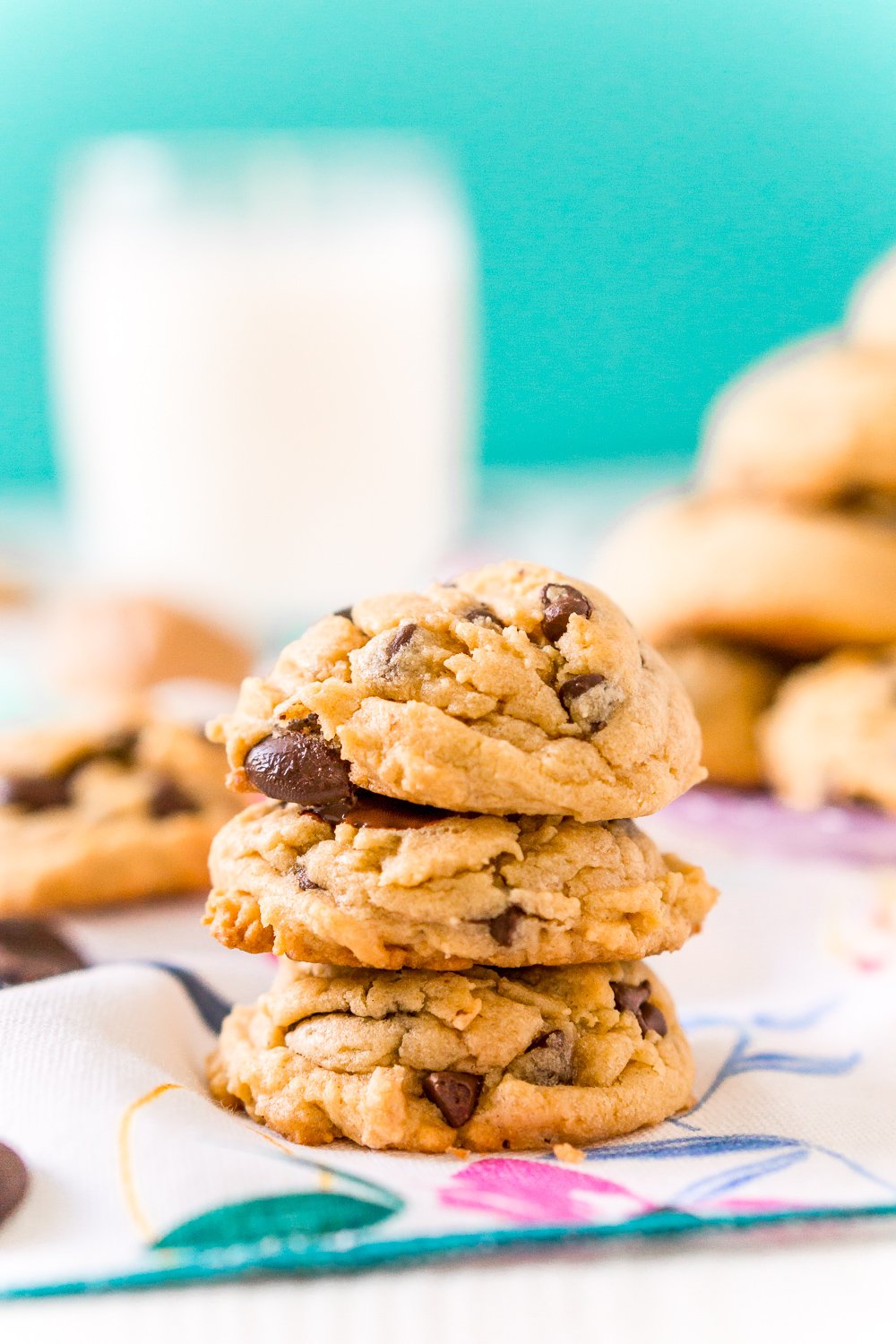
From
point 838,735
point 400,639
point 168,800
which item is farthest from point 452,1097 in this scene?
point 838,735

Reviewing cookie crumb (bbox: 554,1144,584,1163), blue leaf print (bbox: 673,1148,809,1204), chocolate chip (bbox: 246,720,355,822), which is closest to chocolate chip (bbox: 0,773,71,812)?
chocolate chip (bbox: 246,720,355,822)

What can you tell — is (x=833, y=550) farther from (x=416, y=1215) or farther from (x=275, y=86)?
(x=275, y=86)

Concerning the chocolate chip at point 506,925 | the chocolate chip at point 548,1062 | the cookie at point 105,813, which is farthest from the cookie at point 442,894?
the cookie at point 105,813

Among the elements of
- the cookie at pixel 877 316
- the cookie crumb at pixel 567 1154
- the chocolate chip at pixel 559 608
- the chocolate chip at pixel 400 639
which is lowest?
the cookie crumb at pixel 567 1154

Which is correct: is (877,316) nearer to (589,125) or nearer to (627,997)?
(627,997)

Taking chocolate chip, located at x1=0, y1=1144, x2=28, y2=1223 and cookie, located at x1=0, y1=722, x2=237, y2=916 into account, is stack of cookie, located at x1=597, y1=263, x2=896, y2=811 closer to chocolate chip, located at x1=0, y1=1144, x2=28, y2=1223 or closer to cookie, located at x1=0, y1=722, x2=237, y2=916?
cookie, located at x1=0, y1=722, x2=237, y2=916

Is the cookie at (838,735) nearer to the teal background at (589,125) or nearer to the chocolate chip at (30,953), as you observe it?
the chocolate chip at (30,953)
